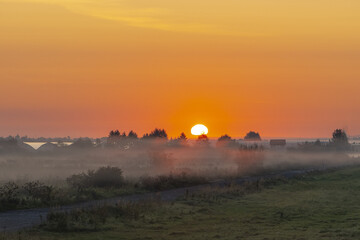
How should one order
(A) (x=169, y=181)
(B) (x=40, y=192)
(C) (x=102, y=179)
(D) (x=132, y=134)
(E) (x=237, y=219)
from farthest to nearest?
1. (D) (x=132, y=134)
2. (A) (x=169, y=181)
3. (C) (x=102, y=179)
4. (B) (x=40, y=192)
5. (E) (x=237, y=219)

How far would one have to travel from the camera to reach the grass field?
2998 cm

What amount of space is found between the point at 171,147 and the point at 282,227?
120 metres

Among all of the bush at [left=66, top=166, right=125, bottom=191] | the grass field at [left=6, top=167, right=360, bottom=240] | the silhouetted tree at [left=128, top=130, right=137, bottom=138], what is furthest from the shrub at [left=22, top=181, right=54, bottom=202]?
the silhouetted tree at [left=128, top=130, right=137, bottom=138]

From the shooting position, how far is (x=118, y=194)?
51.5 m

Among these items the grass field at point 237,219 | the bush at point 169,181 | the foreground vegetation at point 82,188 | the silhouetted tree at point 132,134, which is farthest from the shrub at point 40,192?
the silhouetted tree at point 132,134

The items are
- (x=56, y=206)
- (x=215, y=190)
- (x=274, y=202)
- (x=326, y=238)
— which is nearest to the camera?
(x=326, y=238)

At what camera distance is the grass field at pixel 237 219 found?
1180 inches

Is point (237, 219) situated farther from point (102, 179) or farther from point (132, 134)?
point (132, 134)

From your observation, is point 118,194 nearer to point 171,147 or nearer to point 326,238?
point 326,238

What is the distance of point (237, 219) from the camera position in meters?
37.1

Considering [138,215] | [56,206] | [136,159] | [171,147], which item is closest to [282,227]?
[138,215]

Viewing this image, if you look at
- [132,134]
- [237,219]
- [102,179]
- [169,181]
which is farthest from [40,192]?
[132,134]

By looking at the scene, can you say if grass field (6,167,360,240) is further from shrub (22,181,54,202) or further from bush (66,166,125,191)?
bush (66,166,125,191)

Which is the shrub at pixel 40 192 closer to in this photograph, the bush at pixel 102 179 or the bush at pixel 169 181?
the bush at pixel 102 179
